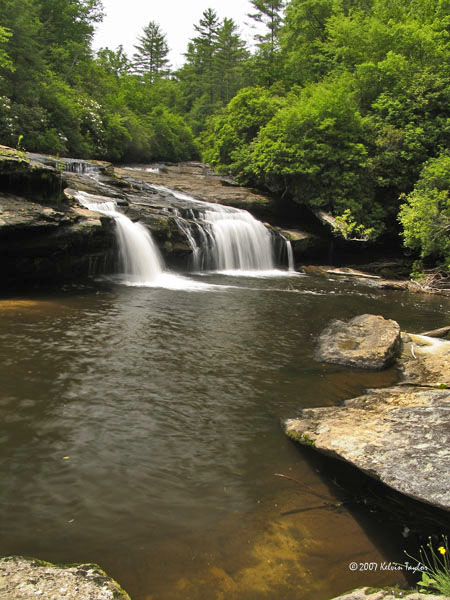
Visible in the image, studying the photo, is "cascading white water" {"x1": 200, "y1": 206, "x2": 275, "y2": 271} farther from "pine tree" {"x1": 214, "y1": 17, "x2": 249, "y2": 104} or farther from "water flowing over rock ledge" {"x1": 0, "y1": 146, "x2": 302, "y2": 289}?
"pine tree" {"x1": 214, "y1": 17, "x2": 249, "y2": 104}

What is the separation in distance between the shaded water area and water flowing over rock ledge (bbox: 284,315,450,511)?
345mm

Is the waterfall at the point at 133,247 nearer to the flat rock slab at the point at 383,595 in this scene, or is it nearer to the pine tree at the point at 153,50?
the flat rock slab at the point at 383,595

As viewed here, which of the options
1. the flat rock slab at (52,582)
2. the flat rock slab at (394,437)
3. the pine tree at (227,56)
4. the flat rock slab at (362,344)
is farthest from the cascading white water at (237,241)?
the pine tree at (227,56)

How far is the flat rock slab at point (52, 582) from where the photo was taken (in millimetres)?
2223

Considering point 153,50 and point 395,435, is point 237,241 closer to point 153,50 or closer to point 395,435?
point 395,435

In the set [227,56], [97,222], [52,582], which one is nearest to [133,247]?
[97,222]

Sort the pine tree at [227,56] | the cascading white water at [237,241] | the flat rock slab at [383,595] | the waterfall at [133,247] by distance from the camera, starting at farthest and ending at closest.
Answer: the pine tree at [227,56] → the cascading white water at [237,241] → the waterfall at [133,247] → the flat rock slab at [383,595]

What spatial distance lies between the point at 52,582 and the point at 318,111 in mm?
21857

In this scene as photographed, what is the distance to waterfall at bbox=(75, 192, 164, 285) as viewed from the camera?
14.0 m

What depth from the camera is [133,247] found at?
14.2 meters

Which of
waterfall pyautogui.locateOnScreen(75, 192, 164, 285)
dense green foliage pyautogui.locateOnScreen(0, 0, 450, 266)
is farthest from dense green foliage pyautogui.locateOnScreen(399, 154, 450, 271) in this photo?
waterfall pyautogui.locateOnScreen(75, 192, 164, 285)

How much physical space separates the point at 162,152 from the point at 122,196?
80.4 ft

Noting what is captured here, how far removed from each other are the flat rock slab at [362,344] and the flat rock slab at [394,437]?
5.37 feet

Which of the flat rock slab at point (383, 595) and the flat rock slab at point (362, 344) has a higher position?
the flat rock slab at point (362, 344)
